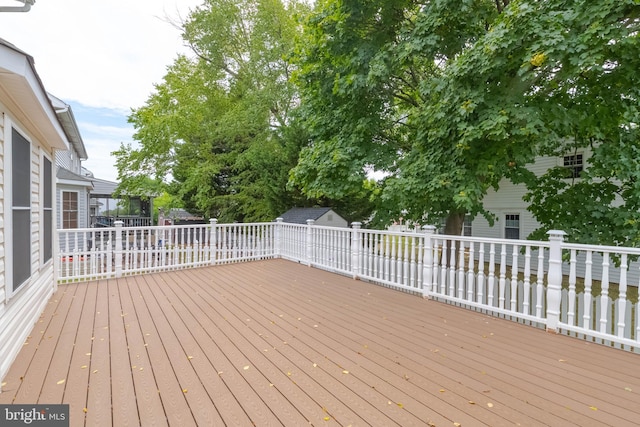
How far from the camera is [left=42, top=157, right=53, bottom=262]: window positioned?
421cm

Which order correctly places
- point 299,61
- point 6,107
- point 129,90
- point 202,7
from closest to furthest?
point 6,107, point 299,61, point 202,7, point 129,90

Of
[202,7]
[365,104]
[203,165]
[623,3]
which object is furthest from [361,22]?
[202,7]

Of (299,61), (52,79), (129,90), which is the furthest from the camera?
(129,90)

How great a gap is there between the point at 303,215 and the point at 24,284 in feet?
23.0

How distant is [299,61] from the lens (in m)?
8.05

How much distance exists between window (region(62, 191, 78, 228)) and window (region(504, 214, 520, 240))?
14676 mm

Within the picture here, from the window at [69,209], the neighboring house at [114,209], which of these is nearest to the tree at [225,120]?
the window at [69,209]

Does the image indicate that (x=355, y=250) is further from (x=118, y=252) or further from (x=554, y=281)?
(x=118, y=252)

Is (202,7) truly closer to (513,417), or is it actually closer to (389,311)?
(389,311)

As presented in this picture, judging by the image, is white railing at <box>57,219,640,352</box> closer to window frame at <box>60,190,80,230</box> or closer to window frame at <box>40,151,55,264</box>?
window frame at <box>40,151,55,264</box>

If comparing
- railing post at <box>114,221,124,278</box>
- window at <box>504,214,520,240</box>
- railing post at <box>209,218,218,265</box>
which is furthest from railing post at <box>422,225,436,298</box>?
window at <box>504,214,520,240</box>

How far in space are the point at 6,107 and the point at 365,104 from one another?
19.6 feet

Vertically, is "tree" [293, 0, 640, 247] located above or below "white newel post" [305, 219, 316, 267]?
above

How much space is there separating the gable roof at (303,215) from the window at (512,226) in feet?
22.4
